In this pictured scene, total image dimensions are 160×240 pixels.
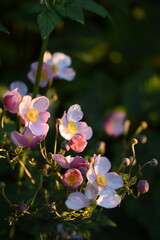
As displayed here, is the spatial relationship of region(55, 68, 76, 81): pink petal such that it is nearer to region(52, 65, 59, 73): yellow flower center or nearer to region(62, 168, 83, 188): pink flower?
region(52, 65, 59, 73): yellow flower center

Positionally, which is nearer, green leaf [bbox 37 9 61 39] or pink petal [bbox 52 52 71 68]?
green leaf [bbox 37 9 61 39]

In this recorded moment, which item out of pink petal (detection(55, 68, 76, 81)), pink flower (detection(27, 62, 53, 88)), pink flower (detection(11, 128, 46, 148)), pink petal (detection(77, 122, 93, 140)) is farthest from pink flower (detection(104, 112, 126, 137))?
pink flower (detection(11, 128, 46, 148))

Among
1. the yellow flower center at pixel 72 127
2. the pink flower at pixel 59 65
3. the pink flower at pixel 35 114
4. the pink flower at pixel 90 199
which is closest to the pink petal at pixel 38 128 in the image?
the pink flower at pixel 35 114

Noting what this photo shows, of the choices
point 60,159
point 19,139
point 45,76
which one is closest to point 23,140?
point 19,139

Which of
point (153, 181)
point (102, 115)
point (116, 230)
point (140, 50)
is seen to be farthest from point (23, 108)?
point (140, 50)

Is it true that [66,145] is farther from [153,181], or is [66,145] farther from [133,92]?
[133,92]
